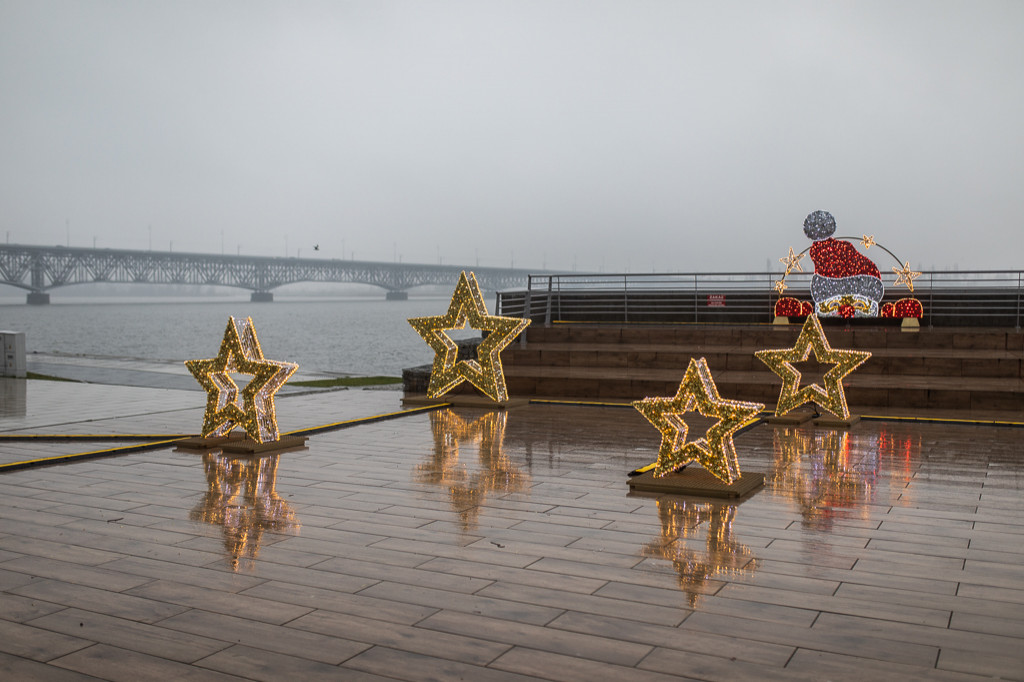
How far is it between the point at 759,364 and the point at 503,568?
37.2 feet

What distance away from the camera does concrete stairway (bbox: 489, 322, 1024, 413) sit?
13.3 meters

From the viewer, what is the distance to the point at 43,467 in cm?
875

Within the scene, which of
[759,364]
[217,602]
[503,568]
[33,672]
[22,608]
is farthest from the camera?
[759,364]

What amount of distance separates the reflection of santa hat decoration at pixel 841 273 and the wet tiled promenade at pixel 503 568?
844cm

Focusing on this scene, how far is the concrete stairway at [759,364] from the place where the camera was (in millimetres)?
13344

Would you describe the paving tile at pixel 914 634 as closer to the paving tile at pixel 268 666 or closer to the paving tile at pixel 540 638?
the paving tile at pixel 540 638

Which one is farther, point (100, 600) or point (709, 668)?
point (100, 600)

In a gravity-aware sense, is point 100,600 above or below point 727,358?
below

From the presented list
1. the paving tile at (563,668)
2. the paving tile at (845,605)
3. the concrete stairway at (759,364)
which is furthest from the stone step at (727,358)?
the paving tile at (563,668)

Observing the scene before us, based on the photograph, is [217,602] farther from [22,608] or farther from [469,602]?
[469,602]

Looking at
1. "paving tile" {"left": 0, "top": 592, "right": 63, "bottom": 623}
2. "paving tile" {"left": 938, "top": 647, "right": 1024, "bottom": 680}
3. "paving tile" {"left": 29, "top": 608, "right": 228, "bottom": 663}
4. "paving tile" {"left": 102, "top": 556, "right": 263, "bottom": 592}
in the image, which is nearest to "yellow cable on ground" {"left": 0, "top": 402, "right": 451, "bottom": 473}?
"paving tile" {"left": 102, "top": 556, "right": 263, "bottom": 592}

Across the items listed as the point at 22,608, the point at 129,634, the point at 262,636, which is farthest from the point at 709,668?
the point at 22,608

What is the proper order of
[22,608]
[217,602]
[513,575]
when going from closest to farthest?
1. [22,608]
2. [217,602]
3. [513,575]

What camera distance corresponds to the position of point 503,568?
18.0 ft
